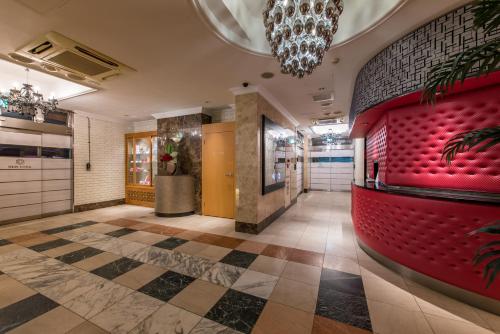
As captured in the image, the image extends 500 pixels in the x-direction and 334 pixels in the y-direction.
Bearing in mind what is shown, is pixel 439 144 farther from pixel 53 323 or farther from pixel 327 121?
pixel 53 323

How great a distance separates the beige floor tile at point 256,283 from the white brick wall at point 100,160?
6.33m

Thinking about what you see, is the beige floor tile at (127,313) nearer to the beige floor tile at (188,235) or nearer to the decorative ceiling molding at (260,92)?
the beige floor tile at (188,235)

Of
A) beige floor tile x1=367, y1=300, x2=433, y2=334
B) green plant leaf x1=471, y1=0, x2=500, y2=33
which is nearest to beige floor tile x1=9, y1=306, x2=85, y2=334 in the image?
beige floor tile x1=367, y1=300, x2=433, y2=334

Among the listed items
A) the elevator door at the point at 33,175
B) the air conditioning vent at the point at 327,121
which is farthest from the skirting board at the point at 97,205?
the air conditioning vent at the point at 327,121

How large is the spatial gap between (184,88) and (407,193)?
4461 millimetres

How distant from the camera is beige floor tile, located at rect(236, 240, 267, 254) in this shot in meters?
3.33

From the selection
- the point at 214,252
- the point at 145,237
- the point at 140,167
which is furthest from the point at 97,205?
the point at 214,252

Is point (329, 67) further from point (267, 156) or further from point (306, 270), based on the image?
point (306, 270)

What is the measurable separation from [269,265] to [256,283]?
0.49m

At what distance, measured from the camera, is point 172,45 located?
281 cm

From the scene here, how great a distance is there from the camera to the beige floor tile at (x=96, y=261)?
276 centimetres

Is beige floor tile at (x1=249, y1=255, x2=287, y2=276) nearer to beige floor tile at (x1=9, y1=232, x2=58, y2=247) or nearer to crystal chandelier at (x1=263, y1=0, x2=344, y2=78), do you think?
crystal chandelier at (x1=263, y1=0, x2=344, y2=78)

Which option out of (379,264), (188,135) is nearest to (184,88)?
(188,135)

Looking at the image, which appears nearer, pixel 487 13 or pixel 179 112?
pixel 487 13
